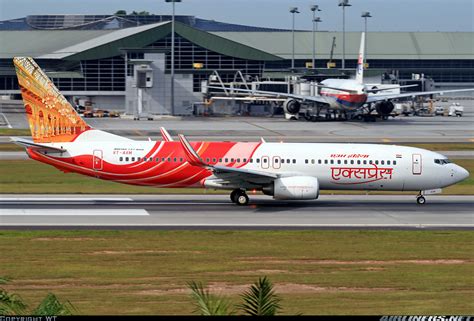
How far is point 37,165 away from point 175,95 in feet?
222

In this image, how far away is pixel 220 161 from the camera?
147 feet

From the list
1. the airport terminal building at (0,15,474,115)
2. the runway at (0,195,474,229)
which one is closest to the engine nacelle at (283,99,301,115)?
the airport terminal building at (0,15,474,115)

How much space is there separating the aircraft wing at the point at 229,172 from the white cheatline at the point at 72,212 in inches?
129

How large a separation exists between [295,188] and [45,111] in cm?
1251

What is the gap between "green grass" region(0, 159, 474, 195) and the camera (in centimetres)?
5081

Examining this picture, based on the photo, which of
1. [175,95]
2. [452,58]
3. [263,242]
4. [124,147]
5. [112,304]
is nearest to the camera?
[112,304]

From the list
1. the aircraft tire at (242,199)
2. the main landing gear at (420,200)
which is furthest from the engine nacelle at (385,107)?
the aircraft tire at (242,199)

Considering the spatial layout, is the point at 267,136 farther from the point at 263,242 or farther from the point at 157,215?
the point at 263,242

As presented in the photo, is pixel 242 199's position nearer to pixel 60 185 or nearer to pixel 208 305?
pixel 60 185

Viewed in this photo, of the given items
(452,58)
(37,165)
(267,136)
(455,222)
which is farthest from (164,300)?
(452,58)

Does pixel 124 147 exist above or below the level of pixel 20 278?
above

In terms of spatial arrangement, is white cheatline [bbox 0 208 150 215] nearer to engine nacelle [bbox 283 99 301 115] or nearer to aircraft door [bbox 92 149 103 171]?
aircraft door [bbox 92 149 103 171]

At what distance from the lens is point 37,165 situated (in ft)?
205

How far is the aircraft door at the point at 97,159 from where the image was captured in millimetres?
43781
